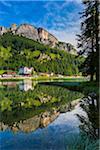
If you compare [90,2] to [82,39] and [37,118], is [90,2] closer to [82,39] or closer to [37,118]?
[82,39]

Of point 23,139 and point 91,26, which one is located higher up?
point 91,26

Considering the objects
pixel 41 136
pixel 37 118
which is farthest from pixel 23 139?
pixel 37 118

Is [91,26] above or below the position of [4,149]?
above

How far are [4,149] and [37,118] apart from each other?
705 centimetres

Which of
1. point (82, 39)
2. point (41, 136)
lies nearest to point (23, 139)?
point (41, 136)

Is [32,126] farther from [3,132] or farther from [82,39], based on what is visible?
[82,39]

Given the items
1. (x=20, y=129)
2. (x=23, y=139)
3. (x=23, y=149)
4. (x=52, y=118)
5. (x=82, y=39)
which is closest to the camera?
(x=23, y=149)

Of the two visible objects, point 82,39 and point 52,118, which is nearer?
point 52,118

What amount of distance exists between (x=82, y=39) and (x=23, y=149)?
37.6 metres

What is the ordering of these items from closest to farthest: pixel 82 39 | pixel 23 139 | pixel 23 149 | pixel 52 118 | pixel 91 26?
pixel 23 149
pixel 23 139
pixel 52 118
pixel 91 26
pixel 82 39

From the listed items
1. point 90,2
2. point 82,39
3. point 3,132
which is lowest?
point 3,132

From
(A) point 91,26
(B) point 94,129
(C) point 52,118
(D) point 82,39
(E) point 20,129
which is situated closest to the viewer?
(B) point 94,129

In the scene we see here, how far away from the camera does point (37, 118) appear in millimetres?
17156

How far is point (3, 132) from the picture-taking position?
1318 cm
